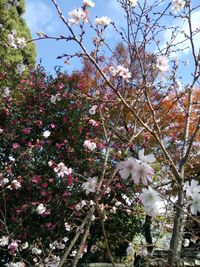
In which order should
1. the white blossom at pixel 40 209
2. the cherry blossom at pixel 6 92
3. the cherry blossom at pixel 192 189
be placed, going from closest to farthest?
the cherry blossom at pixel 192 189, the white blossom at pixel 40 209, the cherry blossom at pixel 6 92

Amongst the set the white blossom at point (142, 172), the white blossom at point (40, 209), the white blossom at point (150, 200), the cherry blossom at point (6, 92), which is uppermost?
the cherry blossom at point (6, 92)

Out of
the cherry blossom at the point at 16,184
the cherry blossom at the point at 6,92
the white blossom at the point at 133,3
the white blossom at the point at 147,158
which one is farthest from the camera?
the cherry blossom at the point at 6,92

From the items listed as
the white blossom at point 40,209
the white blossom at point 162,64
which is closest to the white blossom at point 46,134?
the white blossom at point 40,209

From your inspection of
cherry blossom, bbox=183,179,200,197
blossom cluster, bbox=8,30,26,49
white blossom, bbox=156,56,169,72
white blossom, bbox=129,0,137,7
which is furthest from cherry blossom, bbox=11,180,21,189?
cherry blossom, bbox=183,179,200,197

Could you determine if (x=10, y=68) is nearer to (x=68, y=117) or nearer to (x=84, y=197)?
(x=68, y=117)

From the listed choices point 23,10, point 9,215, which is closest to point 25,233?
point 9,215

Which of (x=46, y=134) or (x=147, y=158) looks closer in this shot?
(x=147, y=158)

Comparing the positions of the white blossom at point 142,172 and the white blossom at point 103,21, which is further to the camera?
the white blossom at point 103,21

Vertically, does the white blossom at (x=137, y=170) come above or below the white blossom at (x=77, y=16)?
below

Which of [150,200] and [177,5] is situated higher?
[177,5]

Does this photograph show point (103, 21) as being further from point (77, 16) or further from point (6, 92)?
point (6, 92)

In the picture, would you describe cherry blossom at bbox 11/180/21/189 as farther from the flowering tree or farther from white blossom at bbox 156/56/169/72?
white blossom at bbox 156/56/169/72

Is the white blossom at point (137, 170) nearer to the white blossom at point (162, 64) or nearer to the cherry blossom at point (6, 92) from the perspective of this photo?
the white blossom at point (162, 64)

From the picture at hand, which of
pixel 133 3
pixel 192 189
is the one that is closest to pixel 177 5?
pixel 133 3
